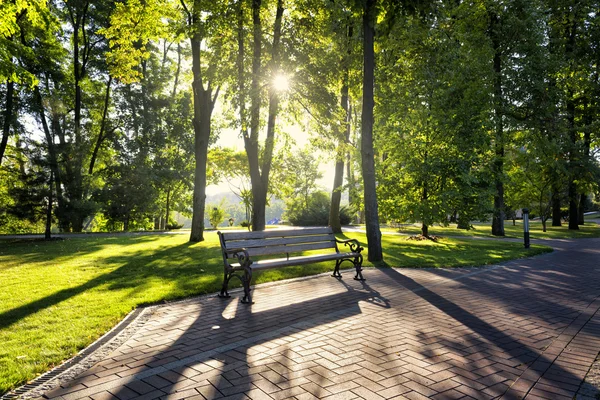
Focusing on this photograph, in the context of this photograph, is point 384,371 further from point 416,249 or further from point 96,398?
point 416,249

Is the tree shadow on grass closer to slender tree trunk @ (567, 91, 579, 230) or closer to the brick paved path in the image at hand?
the brick paved path

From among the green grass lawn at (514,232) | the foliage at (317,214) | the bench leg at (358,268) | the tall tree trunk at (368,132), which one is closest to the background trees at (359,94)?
the tall tree trunk at (368,132)

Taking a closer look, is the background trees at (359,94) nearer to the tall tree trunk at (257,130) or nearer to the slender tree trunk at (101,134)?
the tall tree trunk at (257,130)

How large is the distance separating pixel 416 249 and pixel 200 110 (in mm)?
9971

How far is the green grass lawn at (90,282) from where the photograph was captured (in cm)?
431

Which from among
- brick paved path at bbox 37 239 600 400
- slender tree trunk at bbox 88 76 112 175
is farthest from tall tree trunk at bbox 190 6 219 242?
slender tree trunk at bbox 88 76 112 175

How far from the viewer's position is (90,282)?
764 cm

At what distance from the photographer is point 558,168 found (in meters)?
23.0

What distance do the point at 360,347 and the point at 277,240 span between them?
3.79 metres

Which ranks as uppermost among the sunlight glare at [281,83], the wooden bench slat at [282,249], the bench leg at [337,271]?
the sunlight glare at [281,83]

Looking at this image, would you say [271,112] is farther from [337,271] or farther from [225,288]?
[225,288]

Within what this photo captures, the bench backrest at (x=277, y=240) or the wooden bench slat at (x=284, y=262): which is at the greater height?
the bench backrest at (x=277, y=240)

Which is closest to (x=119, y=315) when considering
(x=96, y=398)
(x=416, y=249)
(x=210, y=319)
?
(x=210, y=319)

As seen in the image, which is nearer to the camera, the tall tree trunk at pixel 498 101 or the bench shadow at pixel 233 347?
the bench shadow at pixel 233 347
